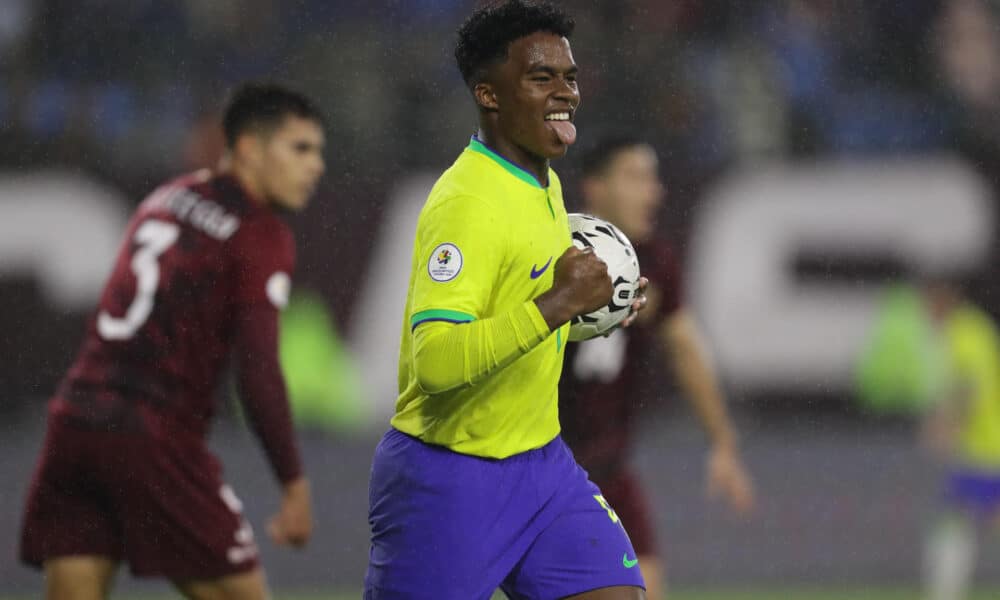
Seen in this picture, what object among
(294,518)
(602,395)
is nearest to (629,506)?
(602,395)

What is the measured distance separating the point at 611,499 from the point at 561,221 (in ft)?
7.49

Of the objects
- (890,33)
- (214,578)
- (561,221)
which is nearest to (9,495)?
(214,578)

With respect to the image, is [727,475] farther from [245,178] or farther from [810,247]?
[810,247]

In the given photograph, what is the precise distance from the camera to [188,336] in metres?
5.20

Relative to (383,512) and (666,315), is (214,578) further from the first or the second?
(666,315)

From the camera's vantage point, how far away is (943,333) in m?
10.1

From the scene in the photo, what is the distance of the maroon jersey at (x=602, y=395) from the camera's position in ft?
20.1

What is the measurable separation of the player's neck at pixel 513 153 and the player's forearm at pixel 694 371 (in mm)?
2514

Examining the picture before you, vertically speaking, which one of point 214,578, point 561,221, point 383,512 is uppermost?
point 561,221

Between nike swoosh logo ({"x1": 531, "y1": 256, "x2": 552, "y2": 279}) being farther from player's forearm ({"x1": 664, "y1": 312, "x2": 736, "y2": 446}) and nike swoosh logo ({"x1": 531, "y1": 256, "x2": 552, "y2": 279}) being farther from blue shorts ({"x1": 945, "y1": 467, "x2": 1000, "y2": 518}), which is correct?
blue shorts ({"x1": 945, "y1": 467, "x2": 1000, "y2": 518})

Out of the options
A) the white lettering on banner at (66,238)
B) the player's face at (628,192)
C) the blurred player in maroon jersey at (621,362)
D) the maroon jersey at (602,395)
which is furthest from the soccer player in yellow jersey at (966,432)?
the white lettering on banner at (66,238)

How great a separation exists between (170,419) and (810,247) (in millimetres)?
6938

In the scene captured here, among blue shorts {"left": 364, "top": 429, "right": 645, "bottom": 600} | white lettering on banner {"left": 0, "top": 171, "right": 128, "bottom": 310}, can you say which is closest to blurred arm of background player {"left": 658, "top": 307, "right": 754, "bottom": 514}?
blue shorts {"left": 364, "top": 429, "right": 645, "bottom": 600}

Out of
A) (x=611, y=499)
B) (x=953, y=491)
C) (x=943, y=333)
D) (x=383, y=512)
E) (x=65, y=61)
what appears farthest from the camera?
(x=65, y=61)
